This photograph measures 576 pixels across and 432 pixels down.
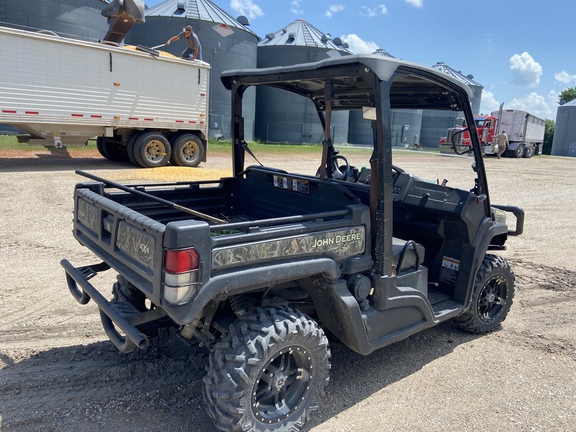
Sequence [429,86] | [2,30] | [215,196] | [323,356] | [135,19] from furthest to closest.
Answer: [135,19] < [2,30] < [215,196] < [429,86] < [323,356]

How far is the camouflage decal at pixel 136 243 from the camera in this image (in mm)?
2613

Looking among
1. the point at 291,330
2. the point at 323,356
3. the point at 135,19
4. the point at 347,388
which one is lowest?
the point at 347,388

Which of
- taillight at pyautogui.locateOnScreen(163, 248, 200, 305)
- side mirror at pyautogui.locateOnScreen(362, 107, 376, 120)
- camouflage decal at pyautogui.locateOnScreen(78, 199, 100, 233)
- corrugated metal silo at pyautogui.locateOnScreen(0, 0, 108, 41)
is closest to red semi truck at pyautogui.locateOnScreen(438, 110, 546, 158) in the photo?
corrugated metal silo at pyautogui.locateOnScreen(0, 0, 108, 41)

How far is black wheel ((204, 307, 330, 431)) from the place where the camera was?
2.67 meters

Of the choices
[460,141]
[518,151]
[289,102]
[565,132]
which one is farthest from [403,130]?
[460,141]

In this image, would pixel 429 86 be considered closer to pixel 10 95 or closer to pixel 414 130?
pixel 10 95

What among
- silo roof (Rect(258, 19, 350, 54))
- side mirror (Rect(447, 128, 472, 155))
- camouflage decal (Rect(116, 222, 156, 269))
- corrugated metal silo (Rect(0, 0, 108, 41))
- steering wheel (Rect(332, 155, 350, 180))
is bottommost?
camouflage decal (Rect(116, 222, 156, 269))

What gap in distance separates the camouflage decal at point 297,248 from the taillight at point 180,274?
0.12 meters

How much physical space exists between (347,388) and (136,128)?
13038 mm

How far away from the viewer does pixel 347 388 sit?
11.4 feet

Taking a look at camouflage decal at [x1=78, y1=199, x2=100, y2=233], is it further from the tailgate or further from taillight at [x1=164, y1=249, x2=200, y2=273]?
taillight at [x1=164, y1=249, x2=200, y2=273]

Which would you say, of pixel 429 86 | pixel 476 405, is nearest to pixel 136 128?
pixel 429 86

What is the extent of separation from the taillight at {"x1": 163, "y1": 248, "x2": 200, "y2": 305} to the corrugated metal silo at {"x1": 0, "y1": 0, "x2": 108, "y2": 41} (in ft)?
69.1

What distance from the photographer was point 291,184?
4016mm
